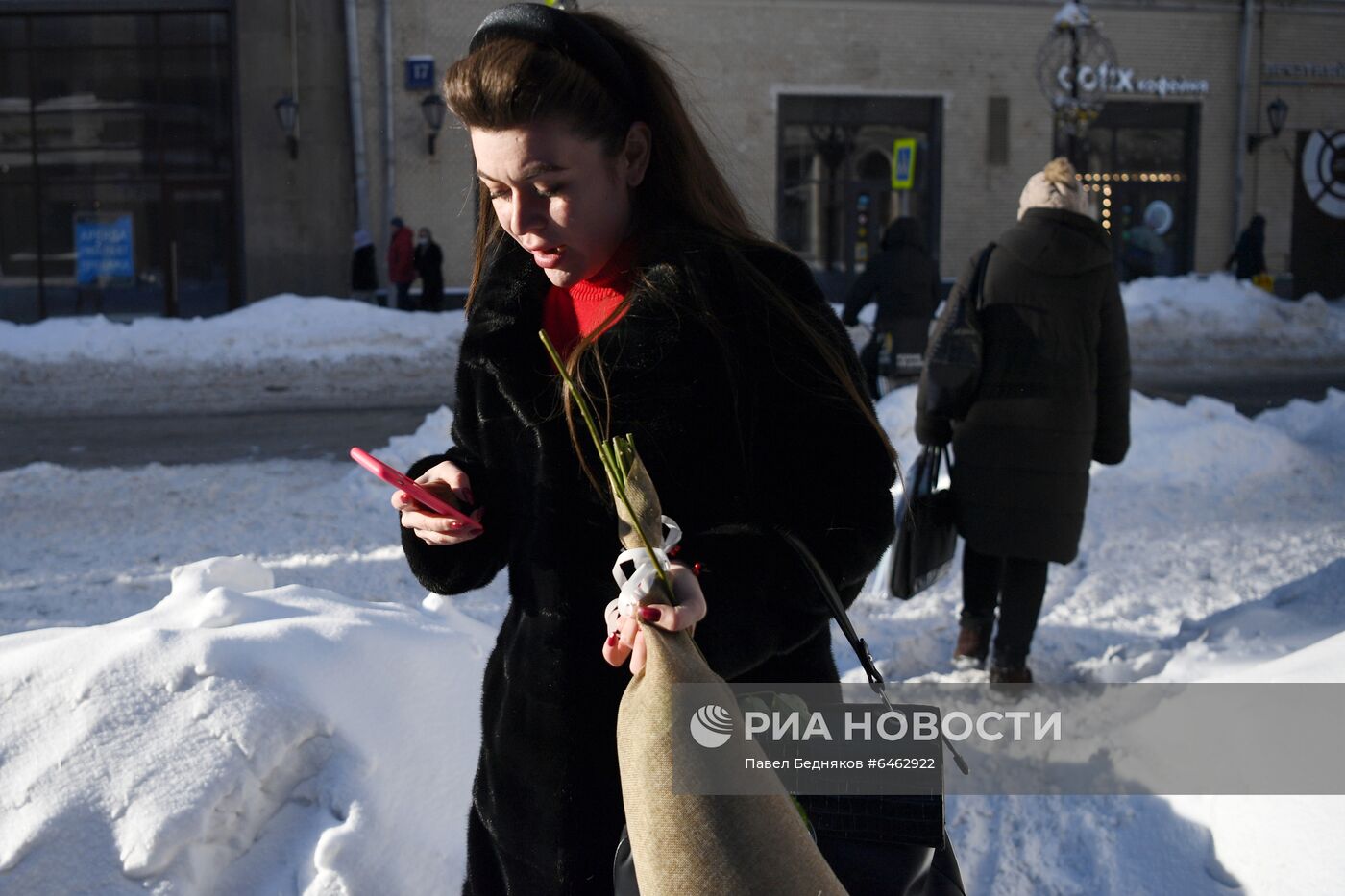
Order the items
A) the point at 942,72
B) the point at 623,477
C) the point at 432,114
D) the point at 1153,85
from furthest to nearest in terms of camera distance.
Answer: the point at 1153,85 < the point at 942,72 < the point at 432,114 < the point at 623,477

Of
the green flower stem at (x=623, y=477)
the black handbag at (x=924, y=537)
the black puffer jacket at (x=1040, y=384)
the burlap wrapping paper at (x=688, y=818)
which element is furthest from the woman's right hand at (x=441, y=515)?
the black puffer jacket at (x=1040, y=384)

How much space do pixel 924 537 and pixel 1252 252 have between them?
824 inches

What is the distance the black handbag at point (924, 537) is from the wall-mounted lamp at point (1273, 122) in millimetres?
22635

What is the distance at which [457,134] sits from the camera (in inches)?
784

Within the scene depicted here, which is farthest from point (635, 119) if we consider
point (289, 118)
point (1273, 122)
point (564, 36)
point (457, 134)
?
point (1273, 122)

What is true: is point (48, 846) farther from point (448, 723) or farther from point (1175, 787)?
point (1175, 787)

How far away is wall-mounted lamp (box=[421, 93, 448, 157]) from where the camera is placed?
21.0 meters

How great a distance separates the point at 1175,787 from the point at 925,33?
70.8 feet

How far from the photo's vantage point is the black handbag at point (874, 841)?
154 centimetres

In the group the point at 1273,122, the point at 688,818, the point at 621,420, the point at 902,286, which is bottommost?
the point at 688,818

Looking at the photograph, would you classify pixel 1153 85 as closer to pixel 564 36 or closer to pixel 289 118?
pixel 289 118

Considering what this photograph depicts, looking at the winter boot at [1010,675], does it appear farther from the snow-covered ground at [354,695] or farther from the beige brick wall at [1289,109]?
the beige brick wall at [1289,109]

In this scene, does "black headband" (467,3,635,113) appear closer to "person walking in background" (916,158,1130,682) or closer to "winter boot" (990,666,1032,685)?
"person walking in background" (916,158,1130,682)

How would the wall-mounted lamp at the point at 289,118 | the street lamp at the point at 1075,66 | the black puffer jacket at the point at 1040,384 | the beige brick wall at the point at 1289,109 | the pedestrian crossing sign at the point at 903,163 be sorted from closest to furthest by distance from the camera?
the black puffer jacket at the point at 1040,384
the street lamp at the point at 1075,66
the wall-mounted lamp at the point at 289,118
the pedestrian crossing sign at the point at 903,163
the beige brick wall at the point at 1289,109
